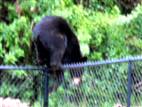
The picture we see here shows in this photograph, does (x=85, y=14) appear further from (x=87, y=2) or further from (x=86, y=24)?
(x=87, y=2)

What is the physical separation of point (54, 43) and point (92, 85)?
1213 mm

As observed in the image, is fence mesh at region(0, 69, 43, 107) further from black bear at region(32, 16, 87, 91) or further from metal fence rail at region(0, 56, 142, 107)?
black bear at region(32, 16, 87, 91)

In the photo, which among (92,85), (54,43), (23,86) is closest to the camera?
(92,85)

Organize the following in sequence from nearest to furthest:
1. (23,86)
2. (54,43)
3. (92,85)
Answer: (92,85) < (54,43) < (23,86)

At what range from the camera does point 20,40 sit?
10859mm

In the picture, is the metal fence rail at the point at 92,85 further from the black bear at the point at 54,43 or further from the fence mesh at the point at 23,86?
the black bear at the point at 54,43

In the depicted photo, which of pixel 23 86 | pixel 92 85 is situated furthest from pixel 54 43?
pixel 23 86

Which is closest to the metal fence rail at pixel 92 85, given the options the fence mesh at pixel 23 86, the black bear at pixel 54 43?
the fence mesh at pixel 23 86

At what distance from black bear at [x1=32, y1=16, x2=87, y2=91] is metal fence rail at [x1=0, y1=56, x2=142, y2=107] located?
21cm

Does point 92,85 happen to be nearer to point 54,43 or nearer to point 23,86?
point 54,43

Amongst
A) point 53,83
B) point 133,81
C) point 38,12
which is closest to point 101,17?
point 38,12

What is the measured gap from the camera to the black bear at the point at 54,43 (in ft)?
25.6

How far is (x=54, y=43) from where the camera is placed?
788 cm

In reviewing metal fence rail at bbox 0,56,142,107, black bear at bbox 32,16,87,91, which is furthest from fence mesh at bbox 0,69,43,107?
black bear at bbox 32,16,87,91
